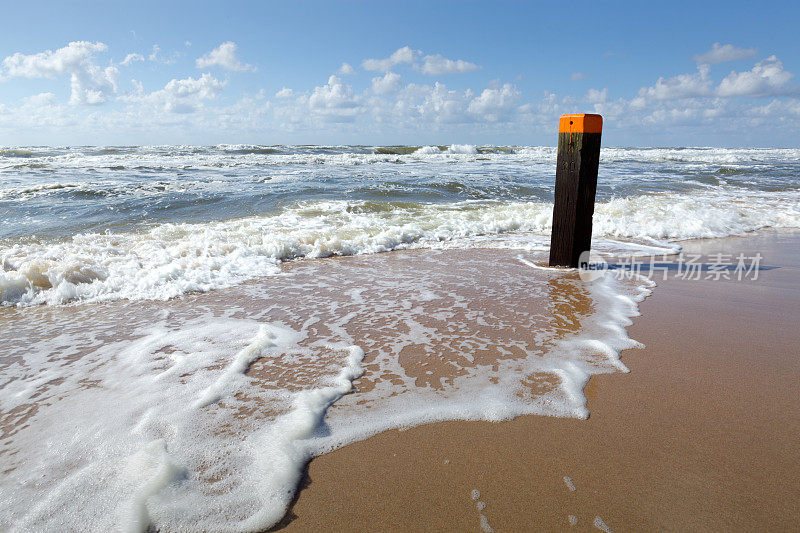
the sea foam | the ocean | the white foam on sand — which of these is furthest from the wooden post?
the sea foam

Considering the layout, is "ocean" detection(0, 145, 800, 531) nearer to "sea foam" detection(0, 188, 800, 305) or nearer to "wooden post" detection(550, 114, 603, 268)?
"sea foam" detection(0, 188, 800, 305)

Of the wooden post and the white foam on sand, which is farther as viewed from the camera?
the wooden post

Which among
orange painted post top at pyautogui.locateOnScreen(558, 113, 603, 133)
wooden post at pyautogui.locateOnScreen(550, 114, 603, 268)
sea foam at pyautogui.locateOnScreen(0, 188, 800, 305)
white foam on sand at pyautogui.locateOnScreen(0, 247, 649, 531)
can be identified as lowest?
white foam on sand at pyautogui.locateOnScreen(0, 247, 649, 531)

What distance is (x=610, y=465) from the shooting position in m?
1.81

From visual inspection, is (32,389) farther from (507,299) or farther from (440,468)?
(507,299)

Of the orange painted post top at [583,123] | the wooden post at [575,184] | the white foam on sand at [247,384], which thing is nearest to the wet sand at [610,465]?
the white foam on sand at [247,384]

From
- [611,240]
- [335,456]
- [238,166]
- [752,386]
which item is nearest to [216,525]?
[335,456]

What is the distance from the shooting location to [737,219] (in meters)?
8.17

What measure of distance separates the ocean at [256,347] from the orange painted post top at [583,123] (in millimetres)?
1452

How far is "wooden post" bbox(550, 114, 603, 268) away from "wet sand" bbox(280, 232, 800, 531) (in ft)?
7.74

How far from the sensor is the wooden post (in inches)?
183

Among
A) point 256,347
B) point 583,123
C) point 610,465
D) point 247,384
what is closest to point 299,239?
point 256,347

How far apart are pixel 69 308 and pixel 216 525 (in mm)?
3281

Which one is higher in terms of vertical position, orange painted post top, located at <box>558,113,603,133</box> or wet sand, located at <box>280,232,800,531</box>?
orange painted post top, located at <box>558,113,603,133</box>
